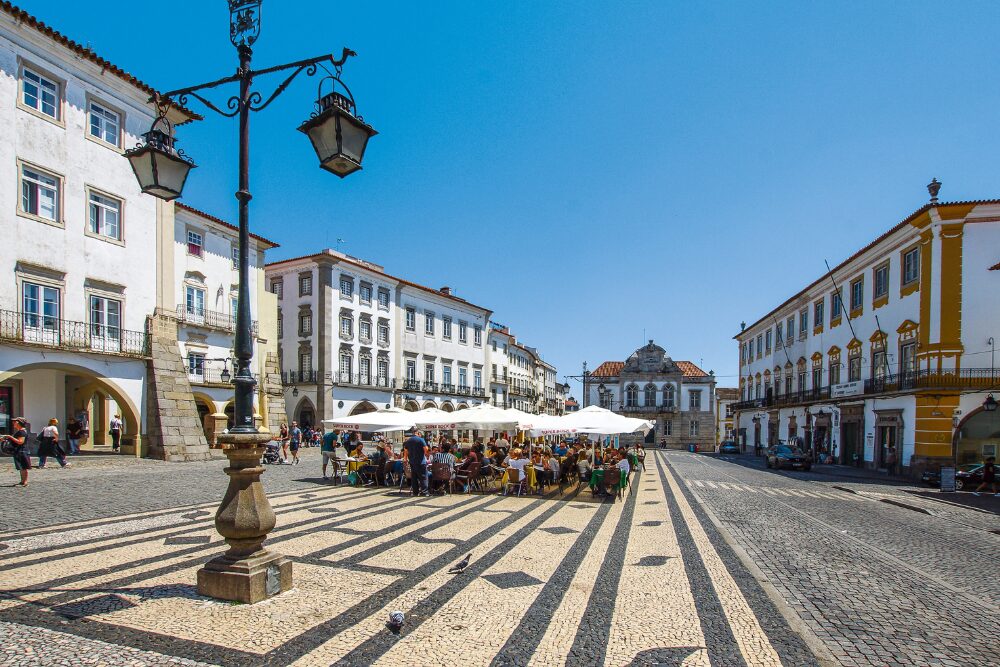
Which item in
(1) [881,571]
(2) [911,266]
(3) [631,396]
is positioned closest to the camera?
(1) [881,571]

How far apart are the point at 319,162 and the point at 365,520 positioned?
6.61 meters

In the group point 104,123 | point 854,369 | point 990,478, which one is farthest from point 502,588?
point 854,369

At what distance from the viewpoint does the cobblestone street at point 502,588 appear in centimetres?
425

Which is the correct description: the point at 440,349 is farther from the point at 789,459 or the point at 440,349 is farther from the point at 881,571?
the point at 881,571

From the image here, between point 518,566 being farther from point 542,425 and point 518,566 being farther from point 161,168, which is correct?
point 542,425

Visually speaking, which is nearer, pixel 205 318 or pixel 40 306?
pixel 40 306

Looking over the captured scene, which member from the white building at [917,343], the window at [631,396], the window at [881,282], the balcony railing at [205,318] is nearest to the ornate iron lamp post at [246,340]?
the balcony railing at [205,318]

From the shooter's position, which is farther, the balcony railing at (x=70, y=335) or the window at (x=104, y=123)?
the window at (x=104, y=123)

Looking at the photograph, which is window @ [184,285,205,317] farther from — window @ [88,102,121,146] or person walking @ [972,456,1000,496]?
person walking @ [972,456,1000,496]

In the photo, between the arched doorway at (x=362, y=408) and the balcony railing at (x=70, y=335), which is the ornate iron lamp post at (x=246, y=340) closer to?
the balcony railing at (x=70, y=335)

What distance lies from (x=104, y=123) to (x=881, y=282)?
1373 inches

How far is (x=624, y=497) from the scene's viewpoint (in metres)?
13.9

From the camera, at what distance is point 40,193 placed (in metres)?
17.6

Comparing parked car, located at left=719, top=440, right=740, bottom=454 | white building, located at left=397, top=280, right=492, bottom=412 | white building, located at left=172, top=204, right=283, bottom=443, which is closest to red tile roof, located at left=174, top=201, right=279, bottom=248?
white building, located at left=172, top=204, right=283, bottom=443
